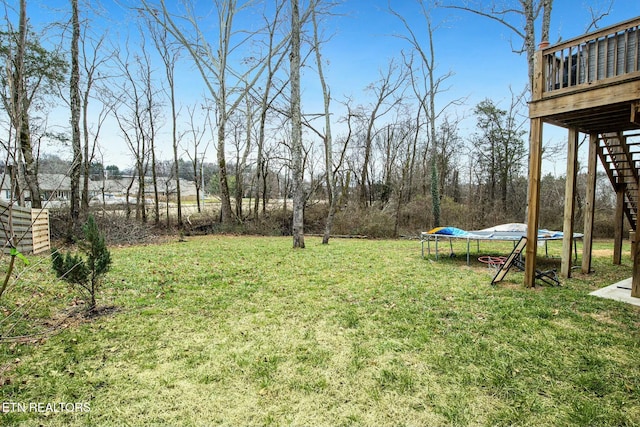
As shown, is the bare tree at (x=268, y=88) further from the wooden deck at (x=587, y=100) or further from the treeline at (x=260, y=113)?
the wooden deck at (x=587, y=100)

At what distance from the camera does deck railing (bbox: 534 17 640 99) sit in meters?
→ 3.95

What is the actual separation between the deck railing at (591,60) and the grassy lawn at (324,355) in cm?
298

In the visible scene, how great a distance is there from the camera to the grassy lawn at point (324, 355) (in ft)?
6.94

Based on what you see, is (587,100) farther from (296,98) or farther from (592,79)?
(296,98)

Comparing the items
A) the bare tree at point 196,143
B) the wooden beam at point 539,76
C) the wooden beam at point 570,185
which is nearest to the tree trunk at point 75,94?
the bare tree at point 196,143

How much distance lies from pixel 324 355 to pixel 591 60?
16.9 ft

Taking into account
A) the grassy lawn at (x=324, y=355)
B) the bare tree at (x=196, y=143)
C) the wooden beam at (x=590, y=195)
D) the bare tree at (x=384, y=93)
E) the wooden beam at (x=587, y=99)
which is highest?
the bare tree at (x=384, y=93)

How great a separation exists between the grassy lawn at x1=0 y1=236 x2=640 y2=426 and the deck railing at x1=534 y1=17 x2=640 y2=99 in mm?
2979

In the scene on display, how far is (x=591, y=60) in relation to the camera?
428cm

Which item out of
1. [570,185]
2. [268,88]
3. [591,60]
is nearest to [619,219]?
[570,185]

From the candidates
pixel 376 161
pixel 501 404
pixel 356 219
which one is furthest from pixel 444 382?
pixel 376 161

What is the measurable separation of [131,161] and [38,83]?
6.33 metres

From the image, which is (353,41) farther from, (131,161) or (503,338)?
(503,338)

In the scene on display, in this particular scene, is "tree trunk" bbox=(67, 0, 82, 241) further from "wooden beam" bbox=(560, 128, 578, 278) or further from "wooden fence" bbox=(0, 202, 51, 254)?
"wooden beam" bbox=(560, 128, 578, 278)
